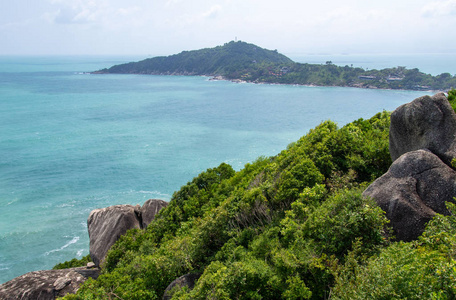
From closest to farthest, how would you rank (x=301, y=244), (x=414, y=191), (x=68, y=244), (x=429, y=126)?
(x=301, y=244), (x=414, y=191), (x=429, y=126), (x=68, y=244)

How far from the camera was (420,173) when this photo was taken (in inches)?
601

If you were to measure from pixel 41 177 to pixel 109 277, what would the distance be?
48.7 metres

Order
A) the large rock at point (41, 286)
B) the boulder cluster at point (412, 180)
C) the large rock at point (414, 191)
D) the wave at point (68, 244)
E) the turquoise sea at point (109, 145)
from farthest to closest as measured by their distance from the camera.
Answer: the turquoise sea at point (109, 145) → the wave at point (68, 244) → the large rock at point (41, 286) → the boulder cluster at point (412, 180) → the large rock at point (414, 191)

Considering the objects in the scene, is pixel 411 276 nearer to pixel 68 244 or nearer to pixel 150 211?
pixel 150 211

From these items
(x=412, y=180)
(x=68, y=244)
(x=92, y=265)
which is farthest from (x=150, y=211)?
(x=412, y=180)

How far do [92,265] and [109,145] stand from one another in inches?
2057

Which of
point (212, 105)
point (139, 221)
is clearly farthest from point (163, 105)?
point (139, 221)

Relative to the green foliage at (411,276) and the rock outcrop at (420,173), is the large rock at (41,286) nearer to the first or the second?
the green foliage at (411,276)

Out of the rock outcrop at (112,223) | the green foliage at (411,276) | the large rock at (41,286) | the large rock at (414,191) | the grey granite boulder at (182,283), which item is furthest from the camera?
the rock outcrop at (112,223)

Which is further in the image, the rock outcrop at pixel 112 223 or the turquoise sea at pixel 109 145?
the turquoise sea at pixel 109 145

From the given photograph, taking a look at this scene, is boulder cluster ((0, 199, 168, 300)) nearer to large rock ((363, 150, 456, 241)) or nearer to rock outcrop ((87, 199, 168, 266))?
rock outcrop ((87, 199, 168, 266))

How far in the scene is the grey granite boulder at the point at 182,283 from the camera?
17.1m

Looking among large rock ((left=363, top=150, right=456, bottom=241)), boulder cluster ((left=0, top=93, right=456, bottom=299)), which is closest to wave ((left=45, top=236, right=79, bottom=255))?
boulder cluster ((left=0, top=93, right=456, bottom=299))

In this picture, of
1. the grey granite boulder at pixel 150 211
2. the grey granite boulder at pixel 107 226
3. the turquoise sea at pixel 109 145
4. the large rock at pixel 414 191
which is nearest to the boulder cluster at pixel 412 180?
the large rock at pixel 414 191
